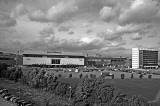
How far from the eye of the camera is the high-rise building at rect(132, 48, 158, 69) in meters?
175

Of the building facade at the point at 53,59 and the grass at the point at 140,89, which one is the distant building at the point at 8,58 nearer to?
the building facade at the point at 53,59

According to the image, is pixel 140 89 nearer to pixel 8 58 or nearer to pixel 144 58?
pixel 8 58

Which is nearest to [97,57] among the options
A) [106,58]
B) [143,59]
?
[106,58]

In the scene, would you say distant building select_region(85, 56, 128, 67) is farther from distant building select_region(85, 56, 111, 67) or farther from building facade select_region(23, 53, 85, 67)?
building facade select_region(23, 53, 85, 67)

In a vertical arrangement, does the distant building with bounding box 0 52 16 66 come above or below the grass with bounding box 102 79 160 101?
above

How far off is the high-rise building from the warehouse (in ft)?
173

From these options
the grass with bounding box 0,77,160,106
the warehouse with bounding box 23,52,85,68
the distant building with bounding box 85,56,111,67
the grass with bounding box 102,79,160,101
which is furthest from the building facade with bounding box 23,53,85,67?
the grass with bounding box 102,79,160,101

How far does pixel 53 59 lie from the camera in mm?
153250

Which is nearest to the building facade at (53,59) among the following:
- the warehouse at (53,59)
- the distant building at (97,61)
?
the warehouse at (53,59)

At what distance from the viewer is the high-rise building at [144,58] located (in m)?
175

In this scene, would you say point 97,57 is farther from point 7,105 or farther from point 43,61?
point 7,105

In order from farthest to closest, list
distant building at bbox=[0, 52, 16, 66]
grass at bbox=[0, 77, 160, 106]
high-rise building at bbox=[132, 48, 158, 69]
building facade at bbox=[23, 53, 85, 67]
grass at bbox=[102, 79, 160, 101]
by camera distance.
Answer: high-rise building at bbox=[132, 48, 158, 69]
building facade at bbox=[23, 53, 85, 67]
distant building at bbox=[0, 52, 16, 66]
grass at bbox=[102, 79, 160, 101]
grass at bbox=[0, 77, 160, 106]

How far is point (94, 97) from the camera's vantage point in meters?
17.1

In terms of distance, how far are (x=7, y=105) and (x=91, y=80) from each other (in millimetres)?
8448
